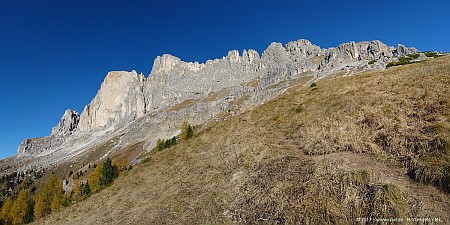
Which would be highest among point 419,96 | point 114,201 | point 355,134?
point 419,96

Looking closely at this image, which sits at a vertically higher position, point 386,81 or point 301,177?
point 386,81

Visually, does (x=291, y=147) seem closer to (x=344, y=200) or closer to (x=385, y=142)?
(x=385, y=142)

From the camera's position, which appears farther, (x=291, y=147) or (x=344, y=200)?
(x=291, y=147)

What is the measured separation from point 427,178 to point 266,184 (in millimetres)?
6874

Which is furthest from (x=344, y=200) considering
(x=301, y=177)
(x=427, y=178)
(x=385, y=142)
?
(x=385, y=142)

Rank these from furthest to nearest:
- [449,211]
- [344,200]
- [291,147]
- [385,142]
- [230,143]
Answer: [230,143]
[291,147]
[385,142]
[344,200]
[449,211]

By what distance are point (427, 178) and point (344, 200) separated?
11.7 ft

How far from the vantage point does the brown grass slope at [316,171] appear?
11.5 meters

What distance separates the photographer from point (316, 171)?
13.7 meters

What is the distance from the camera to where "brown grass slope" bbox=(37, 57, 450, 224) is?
37.7 feet

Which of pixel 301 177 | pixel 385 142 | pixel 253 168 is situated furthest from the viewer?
pixel 253 168

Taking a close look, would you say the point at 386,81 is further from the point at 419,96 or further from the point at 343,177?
the point at 343,177

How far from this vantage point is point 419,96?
752 inches

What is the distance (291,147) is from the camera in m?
18.9
